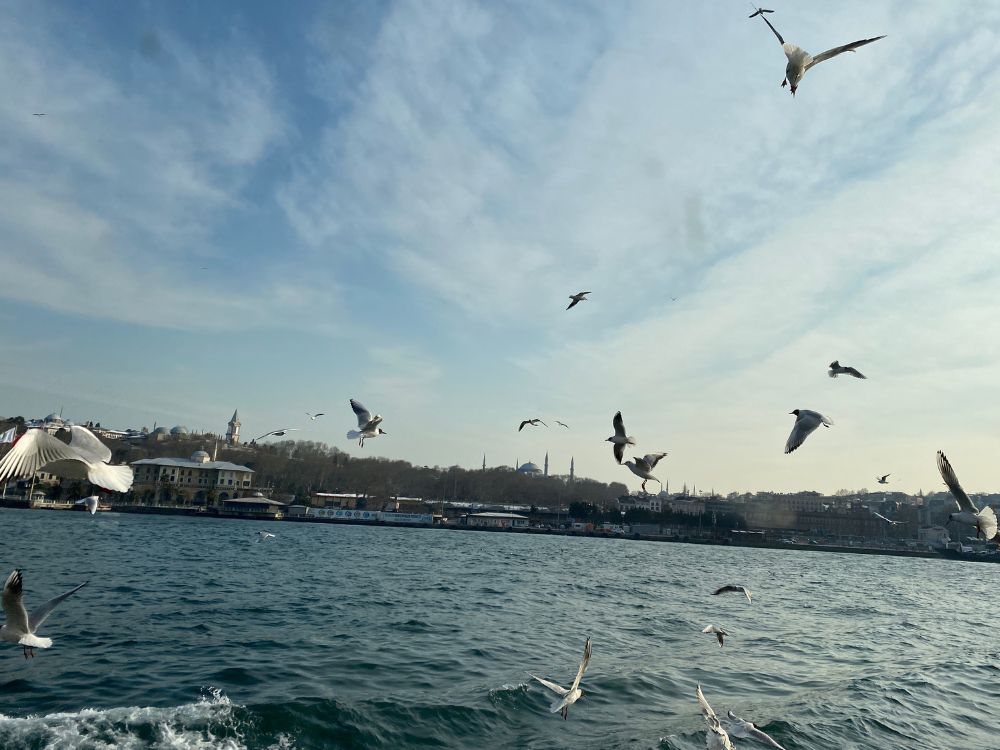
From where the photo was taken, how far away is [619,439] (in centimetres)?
994

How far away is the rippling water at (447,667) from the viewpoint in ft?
28.0

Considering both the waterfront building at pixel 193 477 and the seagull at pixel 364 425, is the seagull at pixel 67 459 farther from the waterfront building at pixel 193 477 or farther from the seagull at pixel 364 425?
the waterfront building at pixel 193 477

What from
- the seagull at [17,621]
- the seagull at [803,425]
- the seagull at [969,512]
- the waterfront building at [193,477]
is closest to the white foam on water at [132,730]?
the seagull at [17,621]

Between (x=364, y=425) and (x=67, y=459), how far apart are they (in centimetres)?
744

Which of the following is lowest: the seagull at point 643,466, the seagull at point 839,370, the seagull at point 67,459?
the seagull at point 67,459

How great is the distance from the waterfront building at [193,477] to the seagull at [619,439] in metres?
103

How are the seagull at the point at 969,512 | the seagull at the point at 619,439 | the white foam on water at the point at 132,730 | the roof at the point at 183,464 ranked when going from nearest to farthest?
1. the white foam on water at the point at 132,730
2. the seagull at the point at 969,512
3. the seagull at the point at 619,439
4. the roof at the point at 183,464

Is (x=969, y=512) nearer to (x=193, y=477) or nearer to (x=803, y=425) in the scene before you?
(x=803, y=425)

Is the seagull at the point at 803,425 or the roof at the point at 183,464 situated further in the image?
the roof at the point at 183,464

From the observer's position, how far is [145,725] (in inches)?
319

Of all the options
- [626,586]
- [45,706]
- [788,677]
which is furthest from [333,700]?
[626,586]

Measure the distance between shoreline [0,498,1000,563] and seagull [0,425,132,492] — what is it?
85945mm

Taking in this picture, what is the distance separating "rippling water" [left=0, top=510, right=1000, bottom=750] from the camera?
8539 millimetres

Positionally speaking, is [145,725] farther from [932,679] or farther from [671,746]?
[932,679]
